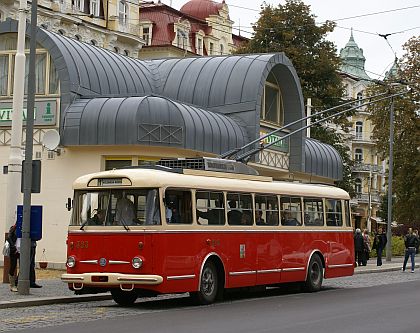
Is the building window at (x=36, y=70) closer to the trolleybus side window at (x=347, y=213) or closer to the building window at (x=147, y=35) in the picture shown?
the trolleybus side window at (x=347, y=213)

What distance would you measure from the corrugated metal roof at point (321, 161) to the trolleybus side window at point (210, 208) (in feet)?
78.1

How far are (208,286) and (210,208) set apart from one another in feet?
5.57

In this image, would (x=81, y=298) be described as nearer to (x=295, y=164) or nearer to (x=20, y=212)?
(x=20, y=212)

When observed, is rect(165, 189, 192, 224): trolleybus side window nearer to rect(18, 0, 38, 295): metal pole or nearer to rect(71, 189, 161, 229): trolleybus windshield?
rect(71, 189, 161, 229): trolleybus windshield

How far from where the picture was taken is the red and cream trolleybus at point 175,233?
1839 centimetres

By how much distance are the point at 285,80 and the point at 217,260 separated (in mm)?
22968

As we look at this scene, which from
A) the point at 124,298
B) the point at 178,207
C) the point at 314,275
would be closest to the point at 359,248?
the point at 314,275

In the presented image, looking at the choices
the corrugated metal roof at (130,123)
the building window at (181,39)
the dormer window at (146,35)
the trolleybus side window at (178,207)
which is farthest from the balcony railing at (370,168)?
the trolleybus side window at (178,207)

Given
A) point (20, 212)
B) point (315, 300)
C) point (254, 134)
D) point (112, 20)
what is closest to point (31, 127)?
point (20, 212)

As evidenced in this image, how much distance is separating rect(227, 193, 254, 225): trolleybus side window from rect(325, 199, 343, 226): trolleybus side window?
4.24m

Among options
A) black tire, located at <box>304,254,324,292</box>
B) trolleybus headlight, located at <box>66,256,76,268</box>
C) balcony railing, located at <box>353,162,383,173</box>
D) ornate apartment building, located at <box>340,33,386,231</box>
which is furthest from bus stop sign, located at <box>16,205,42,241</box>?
balcony railing, located at <box>353,162,383,173</box>

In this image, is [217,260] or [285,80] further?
[285,80]

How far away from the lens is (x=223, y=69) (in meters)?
38.6

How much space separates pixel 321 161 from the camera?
45.5 meters
